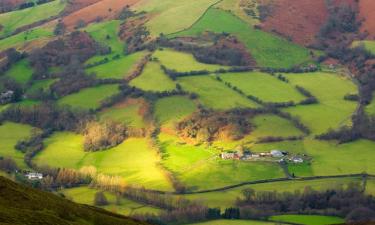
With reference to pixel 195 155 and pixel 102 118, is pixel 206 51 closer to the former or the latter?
pixel 102 118

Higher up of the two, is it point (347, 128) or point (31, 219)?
point (31, 219)

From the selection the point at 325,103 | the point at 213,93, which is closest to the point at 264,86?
the point at 213,93

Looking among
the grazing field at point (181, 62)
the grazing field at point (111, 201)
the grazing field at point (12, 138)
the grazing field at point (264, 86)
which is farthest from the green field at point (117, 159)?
the grazing field at point (181, 62)

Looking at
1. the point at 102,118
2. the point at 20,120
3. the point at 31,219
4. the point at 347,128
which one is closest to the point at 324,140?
the point at 347,128

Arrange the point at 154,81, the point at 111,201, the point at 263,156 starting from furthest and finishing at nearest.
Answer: the point at 154,81
the point at 263,156
the point at 111,201

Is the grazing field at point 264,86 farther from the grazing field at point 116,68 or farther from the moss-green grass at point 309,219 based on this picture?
the moss-green grass at point 309,219

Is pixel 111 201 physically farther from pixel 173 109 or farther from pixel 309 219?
pixel 173 109
